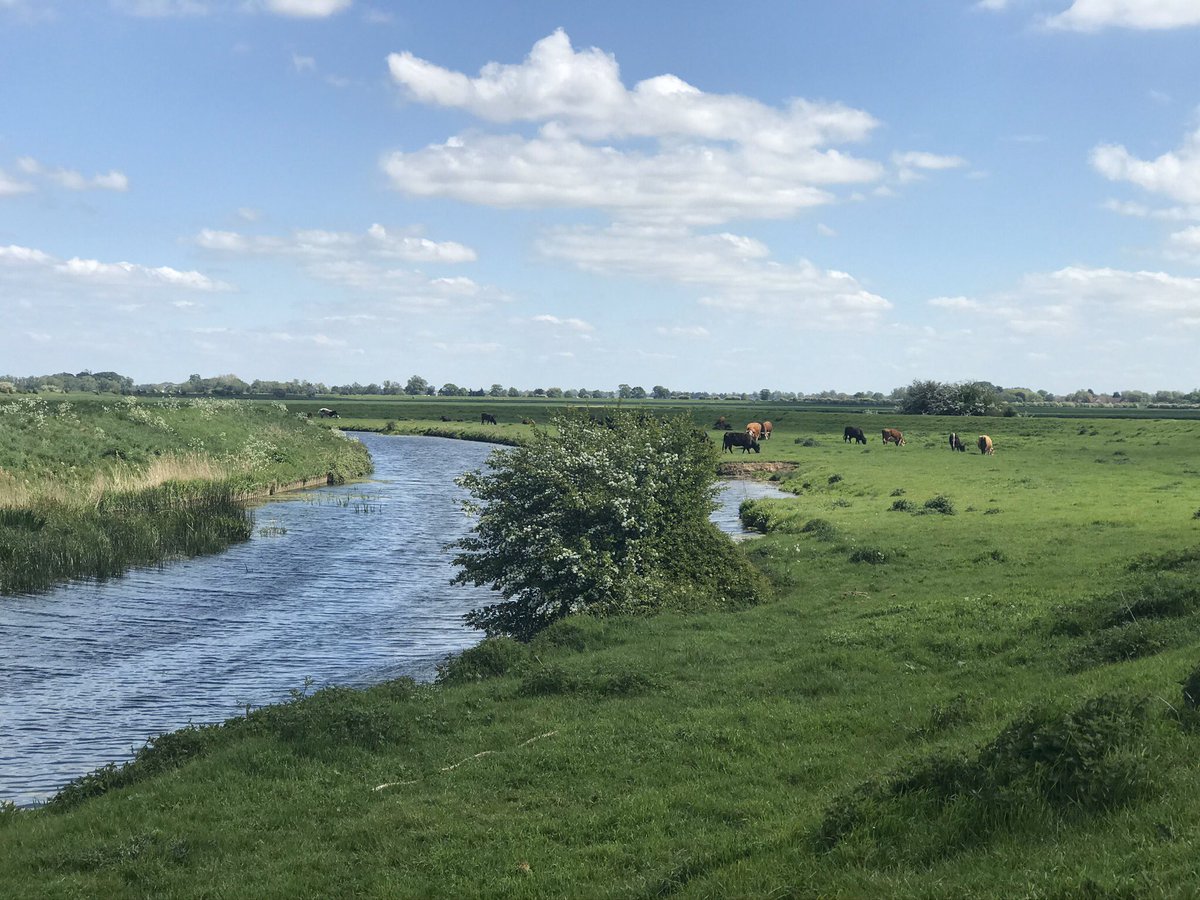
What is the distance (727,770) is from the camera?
14938 millimetres

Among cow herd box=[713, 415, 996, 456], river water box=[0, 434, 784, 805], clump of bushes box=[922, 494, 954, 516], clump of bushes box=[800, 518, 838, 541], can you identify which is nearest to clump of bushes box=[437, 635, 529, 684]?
river water box=[0, 434, 784, 805]

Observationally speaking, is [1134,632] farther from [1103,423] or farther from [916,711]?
[1103,423]

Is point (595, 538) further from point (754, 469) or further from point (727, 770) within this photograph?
point (754, 469)

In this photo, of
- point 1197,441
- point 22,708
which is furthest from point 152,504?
point 1197,441

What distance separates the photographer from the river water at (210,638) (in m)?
21.5

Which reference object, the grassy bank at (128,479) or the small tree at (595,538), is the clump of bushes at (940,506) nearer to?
the small tree at (595,538)

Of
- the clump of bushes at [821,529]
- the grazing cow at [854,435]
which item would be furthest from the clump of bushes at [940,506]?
the grazing cow at [854,435]

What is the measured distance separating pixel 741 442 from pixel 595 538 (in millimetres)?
61976

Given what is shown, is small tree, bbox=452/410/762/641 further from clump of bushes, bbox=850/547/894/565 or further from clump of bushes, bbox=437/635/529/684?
clump of bushes, bbox=850/547/894/565

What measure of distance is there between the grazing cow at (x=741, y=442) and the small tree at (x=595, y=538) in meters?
57.1

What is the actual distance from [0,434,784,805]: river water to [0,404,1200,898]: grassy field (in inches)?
171

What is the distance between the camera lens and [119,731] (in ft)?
69.5

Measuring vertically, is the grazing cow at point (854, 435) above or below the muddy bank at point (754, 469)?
above

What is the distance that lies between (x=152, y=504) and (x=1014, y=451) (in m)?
64.2
